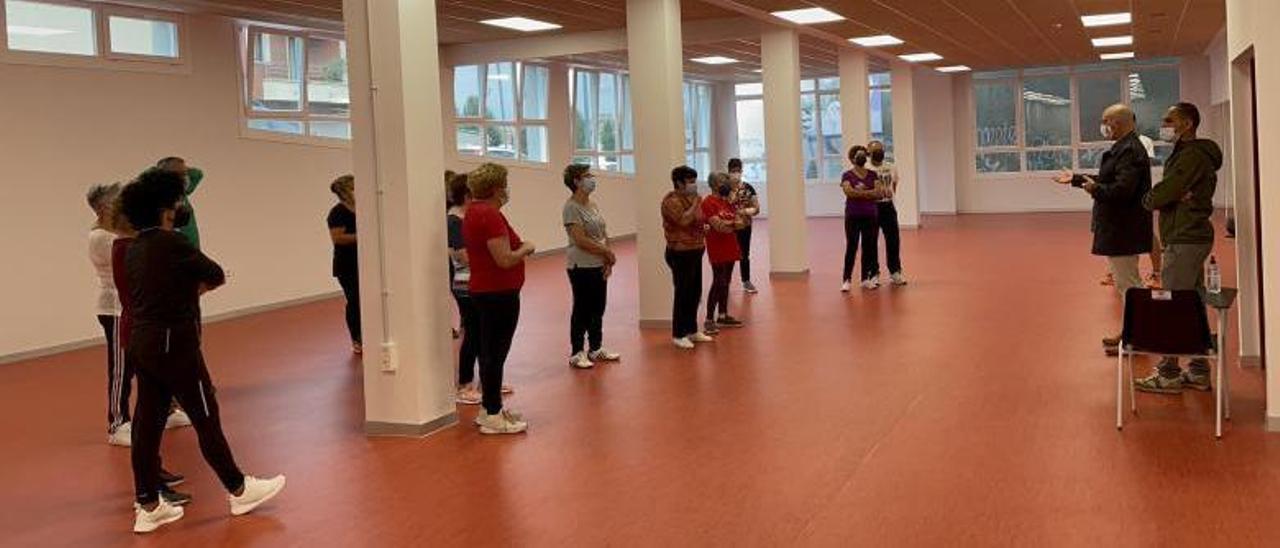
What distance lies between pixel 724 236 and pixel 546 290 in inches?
194

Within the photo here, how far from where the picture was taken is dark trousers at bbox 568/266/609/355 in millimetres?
8062

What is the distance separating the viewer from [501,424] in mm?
6227

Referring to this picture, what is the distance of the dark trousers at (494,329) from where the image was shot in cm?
612

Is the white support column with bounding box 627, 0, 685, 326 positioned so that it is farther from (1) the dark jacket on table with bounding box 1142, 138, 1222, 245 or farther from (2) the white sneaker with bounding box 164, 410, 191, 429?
(1) the dark jacket on table with bounding box 1142, 138, 1222, 245

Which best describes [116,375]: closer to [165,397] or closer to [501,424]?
[165,397]

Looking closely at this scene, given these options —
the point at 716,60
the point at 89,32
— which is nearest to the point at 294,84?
the point at 89,32

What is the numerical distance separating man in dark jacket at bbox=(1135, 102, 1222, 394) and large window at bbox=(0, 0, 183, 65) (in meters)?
8.85

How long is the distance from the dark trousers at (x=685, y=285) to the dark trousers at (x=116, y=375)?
3.82 m

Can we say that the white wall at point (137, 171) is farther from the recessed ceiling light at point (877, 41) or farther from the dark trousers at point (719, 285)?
the recessed ceiling light at point (877, 41)

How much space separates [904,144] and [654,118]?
12045 millimetres

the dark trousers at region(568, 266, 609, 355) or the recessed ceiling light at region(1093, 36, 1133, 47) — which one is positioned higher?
the recessed ceiling light at region(1093, 36, 1133, 47)

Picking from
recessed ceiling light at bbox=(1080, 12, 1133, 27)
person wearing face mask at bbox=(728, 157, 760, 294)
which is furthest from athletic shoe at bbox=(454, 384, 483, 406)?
recessed ceiling light at bbox=(1080, 12, 1133, 27)

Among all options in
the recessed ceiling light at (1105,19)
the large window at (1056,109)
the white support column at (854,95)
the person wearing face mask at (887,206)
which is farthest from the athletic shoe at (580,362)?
the large window at (1056,109)

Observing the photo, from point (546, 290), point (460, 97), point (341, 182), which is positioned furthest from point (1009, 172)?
point (341, 182)
